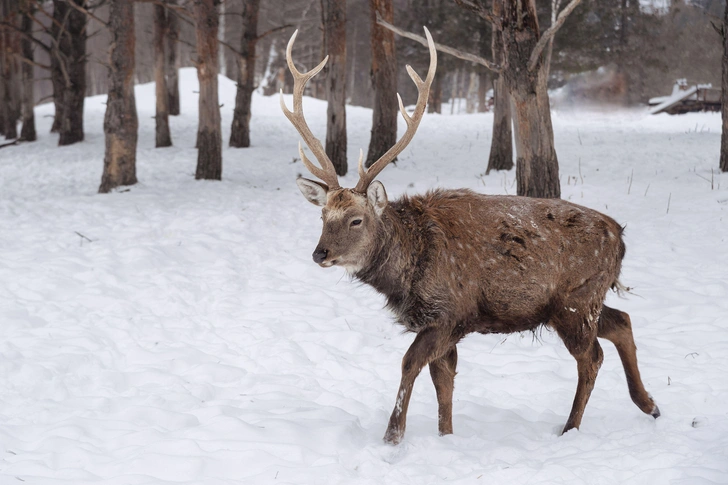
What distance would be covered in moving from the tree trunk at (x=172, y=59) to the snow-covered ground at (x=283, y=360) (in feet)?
25.8

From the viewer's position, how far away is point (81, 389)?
205 inches

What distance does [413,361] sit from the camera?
4.31 m

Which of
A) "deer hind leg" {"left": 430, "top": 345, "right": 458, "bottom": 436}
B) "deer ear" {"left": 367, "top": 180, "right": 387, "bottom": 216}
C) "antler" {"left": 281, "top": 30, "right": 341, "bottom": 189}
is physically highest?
"antler" {"left": 281, "top": 30, "right": 341, "bottom": 189}

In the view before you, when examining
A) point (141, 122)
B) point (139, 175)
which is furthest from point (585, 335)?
point (141, 122)

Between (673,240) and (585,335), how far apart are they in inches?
181

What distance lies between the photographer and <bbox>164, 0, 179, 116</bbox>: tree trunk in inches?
714

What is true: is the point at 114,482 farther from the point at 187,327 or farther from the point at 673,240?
the point at 673,240

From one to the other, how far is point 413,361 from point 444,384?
0.48 m

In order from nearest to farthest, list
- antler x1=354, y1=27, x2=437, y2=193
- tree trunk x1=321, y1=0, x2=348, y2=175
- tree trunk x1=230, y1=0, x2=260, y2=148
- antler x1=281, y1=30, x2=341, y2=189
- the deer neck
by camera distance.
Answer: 1. the deer neck
2. antler x1=354, y1=27, x2=437, y2=193
3. antler x1=281, y1=30, x2=341, y2=189
4. tree trunk x1=321, y1=0, x2=348, y2=175
5. tree trunk x1=230, y1=0, x2=260, y2=148

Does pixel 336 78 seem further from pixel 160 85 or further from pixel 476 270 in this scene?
pixel 476 270

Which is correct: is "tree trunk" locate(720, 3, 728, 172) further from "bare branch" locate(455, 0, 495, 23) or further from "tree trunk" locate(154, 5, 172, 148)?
"tree trunk" locate(154, 5, 172, 148)

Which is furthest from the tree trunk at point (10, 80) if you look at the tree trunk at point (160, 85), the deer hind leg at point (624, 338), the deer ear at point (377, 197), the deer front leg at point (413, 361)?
the deer hind leg at point (624, 338)

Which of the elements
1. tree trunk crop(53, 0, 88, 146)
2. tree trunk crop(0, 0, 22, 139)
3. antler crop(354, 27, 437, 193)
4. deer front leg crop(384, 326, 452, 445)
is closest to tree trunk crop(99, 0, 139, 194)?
tree trunk crop(53, 0, 88, 146)

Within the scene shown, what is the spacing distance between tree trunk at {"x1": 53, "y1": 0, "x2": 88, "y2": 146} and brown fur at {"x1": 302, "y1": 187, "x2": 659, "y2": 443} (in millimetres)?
15543
